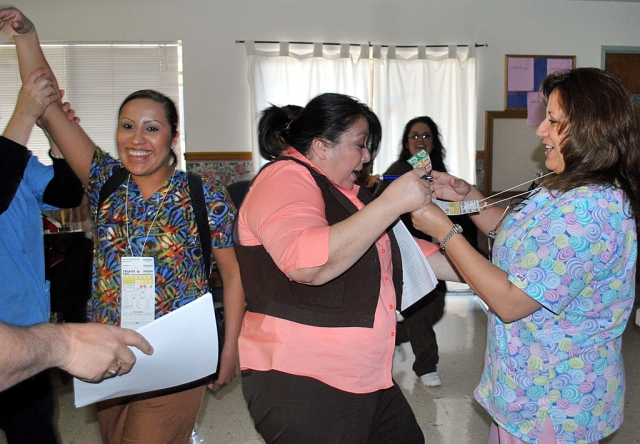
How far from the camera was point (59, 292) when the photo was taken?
330cm

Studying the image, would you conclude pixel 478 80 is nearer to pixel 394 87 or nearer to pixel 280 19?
pixel 394 87

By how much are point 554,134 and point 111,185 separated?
1307 millimetres

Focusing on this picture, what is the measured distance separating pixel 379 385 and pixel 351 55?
4835 mm

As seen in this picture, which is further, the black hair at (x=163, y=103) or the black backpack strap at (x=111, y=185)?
the black hair at (x=163, y=103)

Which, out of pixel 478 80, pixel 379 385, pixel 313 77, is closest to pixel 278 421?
pixel 379 385

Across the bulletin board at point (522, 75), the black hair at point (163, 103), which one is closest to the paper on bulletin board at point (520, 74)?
the bulletin board at point (522, 75)

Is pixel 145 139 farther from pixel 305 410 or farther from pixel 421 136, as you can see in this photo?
pixel 421 136

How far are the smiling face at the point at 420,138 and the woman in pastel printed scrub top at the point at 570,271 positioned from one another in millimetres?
2423

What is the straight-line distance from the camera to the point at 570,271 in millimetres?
1289

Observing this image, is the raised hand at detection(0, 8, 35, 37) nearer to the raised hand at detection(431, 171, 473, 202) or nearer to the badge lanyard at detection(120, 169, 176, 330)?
the badge lanyard at detection(120, 169, 176, 330)

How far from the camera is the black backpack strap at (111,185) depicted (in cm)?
169

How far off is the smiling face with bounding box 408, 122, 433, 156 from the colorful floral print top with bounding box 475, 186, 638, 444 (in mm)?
2470

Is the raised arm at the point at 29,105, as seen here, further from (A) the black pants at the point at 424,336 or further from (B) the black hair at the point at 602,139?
(A) the black pants at the point at 424,336

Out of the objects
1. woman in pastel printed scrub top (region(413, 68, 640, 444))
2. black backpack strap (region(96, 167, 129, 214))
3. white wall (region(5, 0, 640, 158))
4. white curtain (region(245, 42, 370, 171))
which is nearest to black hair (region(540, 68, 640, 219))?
woman in pastel printed scrub top (region(413, 68, 640, 444))
